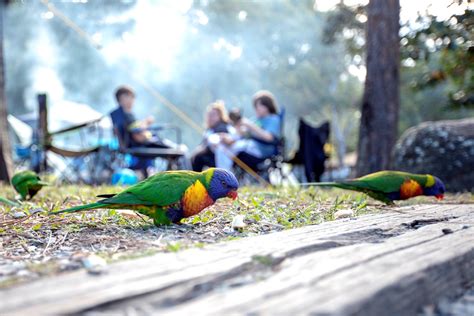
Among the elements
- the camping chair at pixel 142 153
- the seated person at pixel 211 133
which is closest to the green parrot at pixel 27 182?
the camping chair at pixel 142 153

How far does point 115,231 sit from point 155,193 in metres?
0.24

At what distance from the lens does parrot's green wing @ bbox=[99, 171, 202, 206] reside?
2.37 meters

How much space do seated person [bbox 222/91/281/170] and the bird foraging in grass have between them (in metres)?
4.58

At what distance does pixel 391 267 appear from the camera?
1337 millimetres

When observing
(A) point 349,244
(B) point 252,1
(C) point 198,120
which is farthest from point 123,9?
(A) point 349,244

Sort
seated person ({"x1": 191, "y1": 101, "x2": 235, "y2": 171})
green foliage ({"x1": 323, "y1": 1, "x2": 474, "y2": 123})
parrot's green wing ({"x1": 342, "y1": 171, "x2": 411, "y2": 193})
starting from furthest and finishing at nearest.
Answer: seated person ({"x1": 191, "y1": 101, "x2": 235, "y2": 171})
green foliage ({"x1": 323, "y1": 1, "x2": 474, "y2": 123})
parrot's green wing ({"x1": 342, "y1": 171, "x2": 411, "y2": 193})

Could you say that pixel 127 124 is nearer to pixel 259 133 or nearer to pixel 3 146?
pixel 3 146

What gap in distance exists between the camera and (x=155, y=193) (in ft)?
7.86

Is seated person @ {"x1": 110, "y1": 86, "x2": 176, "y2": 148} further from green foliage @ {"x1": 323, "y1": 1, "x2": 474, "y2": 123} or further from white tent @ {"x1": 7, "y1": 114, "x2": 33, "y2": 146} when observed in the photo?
white tent @ {"x1": 7, "y1": 114, "x2": 33, "y2": 146}

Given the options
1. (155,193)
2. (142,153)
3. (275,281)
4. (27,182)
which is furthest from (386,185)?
(142,153)

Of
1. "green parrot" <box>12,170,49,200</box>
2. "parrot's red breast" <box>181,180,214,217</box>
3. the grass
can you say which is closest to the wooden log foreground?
the grass

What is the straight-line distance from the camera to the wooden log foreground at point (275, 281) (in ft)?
3.36

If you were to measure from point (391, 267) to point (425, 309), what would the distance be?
0.42 feet

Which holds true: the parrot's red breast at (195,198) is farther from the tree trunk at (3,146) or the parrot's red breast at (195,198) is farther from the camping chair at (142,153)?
the tree trunk at (3,146)
